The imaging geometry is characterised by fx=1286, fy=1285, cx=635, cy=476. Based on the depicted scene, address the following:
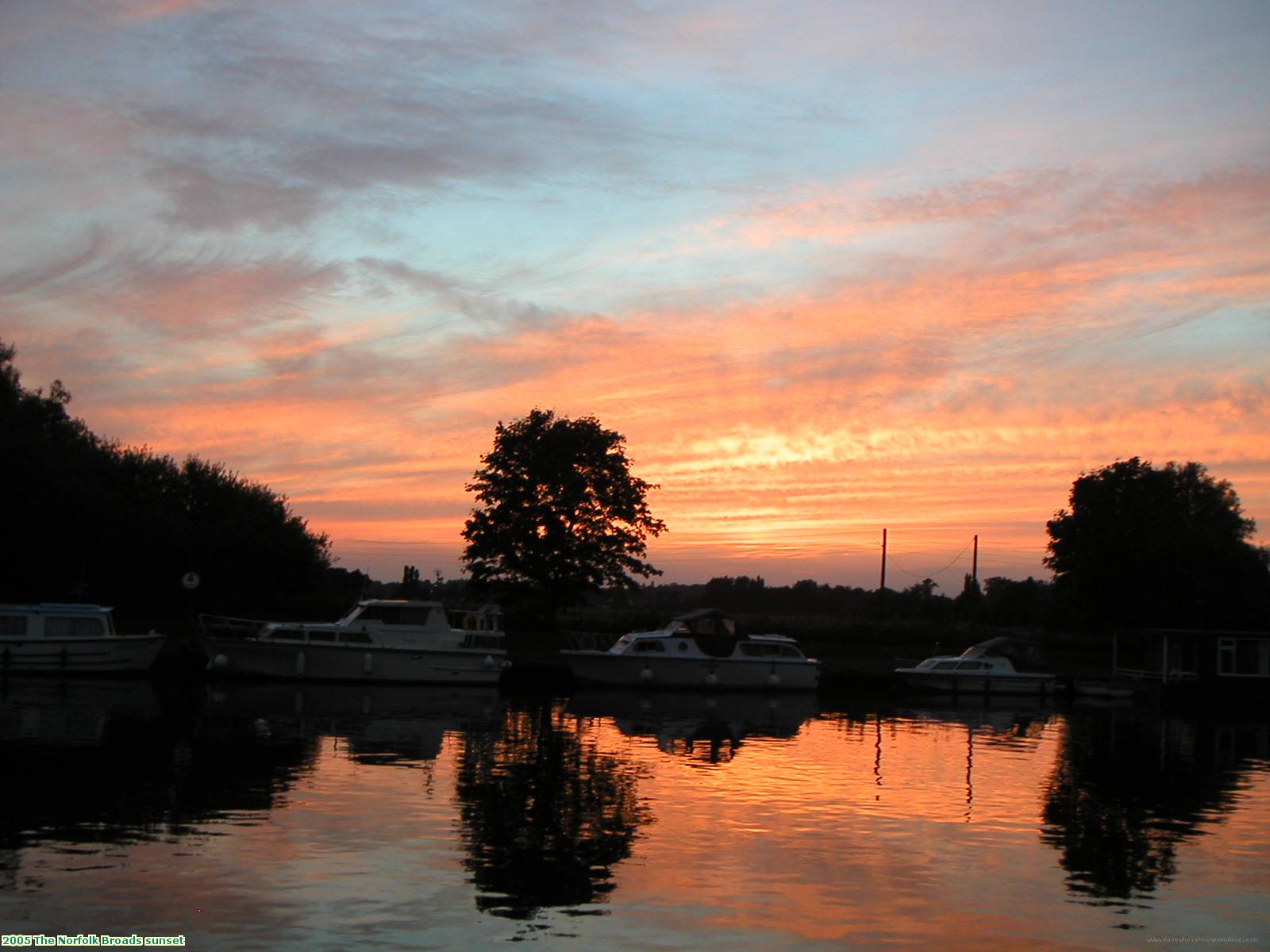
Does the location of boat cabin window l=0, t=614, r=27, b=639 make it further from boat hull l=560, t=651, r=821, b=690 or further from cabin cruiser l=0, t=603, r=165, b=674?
boat hull l=560, t=651, r=821, b=690

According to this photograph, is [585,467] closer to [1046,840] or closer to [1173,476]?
[1173,476]

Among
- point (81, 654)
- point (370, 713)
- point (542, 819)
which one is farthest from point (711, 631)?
point (542, 819)

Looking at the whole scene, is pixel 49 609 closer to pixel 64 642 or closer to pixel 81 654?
pixel 64 642

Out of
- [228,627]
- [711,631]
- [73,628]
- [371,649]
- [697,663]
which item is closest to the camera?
[73,628]

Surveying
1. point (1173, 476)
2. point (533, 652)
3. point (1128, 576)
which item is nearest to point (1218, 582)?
point (1128, 576)

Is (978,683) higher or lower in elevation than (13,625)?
lower

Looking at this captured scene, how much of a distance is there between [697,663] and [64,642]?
77.6ft

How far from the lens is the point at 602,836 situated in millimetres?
18781

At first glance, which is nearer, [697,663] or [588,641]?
[697,663]

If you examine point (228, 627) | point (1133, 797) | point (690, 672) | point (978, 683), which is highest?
point (228, 627)

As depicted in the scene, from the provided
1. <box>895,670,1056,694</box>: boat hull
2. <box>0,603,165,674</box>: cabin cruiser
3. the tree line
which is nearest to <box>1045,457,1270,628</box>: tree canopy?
the tree line

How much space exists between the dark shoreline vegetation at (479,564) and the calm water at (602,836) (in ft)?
70.2

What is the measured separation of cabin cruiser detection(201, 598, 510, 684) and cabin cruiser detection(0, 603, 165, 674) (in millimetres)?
2922

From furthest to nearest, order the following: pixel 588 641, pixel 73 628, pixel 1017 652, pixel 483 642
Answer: pixel 588 641 → pixel 1017 652 → pixel 483 642 → pixel 73 628
